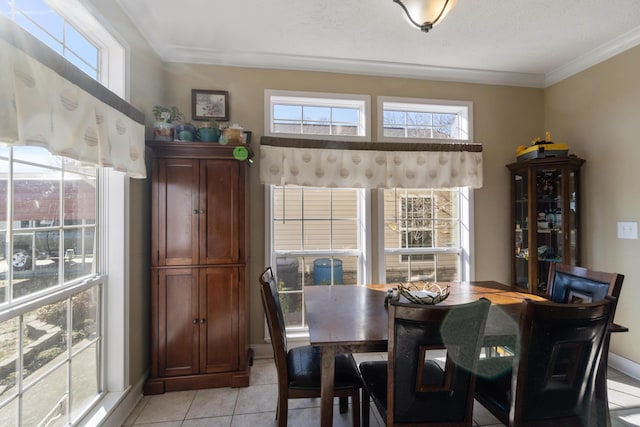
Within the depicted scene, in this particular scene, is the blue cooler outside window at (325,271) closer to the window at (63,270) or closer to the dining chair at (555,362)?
the window at (63,270)

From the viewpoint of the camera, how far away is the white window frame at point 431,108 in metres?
2.95

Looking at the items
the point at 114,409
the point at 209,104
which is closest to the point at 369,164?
the point at 209,104

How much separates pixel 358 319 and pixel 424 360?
1.36ft

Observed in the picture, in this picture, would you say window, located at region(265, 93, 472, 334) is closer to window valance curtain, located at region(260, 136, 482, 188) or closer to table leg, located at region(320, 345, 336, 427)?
window valance curtain, located at region(260, 136, 482, 188)

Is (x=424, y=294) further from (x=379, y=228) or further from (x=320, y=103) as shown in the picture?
(x=320, y=103)

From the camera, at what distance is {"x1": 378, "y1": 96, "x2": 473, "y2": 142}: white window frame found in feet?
9.68

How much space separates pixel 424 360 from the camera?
1.28m

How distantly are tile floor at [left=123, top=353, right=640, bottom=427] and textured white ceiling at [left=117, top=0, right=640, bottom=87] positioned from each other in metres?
2.82

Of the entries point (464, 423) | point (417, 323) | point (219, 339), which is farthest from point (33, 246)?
point (464, 423)

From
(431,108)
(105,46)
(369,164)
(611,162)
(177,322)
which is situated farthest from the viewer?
(431,108)

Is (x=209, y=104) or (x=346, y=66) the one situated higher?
(x=346, y=66)

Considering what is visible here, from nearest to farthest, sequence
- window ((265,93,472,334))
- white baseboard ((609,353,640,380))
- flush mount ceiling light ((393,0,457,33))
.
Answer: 1. flush mount ceiling light ((393,0,457,33))
2. white baseboard ((609,353,640,380))
3. window ((265,93,472,334))

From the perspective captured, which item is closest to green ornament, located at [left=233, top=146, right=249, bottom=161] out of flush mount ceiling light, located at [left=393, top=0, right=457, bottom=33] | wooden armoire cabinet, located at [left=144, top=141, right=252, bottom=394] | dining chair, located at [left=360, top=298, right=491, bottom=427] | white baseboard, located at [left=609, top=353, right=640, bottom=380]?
wooden armoire cabinet, located at [left=144, top=141, right=252, bottom=394]

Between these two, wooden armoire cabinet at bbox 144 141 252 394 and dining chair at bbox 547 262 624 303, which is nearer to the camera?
dining chair at bbox 547 262 624 303
